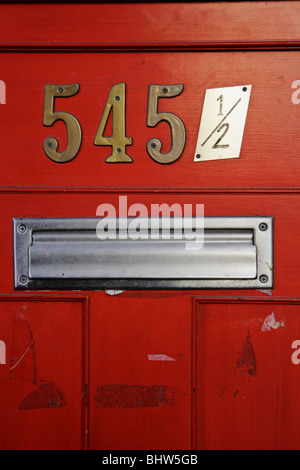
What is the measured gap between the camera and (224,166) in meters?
1.01

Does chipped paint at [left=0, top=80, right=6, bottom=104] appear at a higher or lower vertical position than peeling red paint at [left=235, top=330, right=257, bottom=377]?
higher

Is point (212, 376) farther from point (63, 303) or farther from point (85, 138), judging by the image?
point (85, 138)

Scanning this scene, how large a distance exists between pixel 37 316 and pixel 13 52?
0.69 metres

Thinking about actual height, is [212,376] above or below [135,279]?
below

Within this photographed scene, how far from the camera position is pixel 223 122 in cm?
100

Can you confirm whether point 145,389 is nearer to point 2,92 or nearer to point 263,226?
point 263,226

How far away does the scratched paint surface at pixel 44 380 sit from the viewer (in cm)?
101

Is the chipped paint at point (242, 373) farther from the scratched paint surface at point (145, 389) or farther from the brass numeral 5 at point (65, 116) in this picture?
the brass numeral 5 at point (65, 116)

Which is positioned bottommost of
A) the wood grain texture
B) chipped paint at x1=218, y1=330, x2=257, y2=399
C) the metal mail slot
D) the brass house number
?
chipped paint at x1=218, y1=330, x2=257, y2=399

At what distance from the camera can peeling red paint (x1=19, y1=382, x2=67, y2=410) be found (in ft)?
3.32

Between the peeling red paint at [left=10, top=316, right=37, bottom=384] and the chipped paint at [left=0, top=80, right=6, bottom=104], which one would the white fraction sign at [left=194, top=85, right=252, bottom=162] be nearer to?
the chipped paint at [left=0, top=80, right=6, bottom=104]

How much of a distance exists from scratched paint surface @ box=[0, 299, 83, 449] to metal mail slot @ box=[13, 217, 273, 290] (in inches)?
3.8

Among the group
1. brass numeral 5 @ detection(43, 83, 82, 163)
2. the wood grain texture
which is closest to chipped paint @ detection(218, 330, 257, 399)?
brass numeral 5 @ detection(43, 83, 82, 163)

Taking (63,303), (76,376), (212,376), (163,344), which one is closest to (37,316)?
(63,303)
